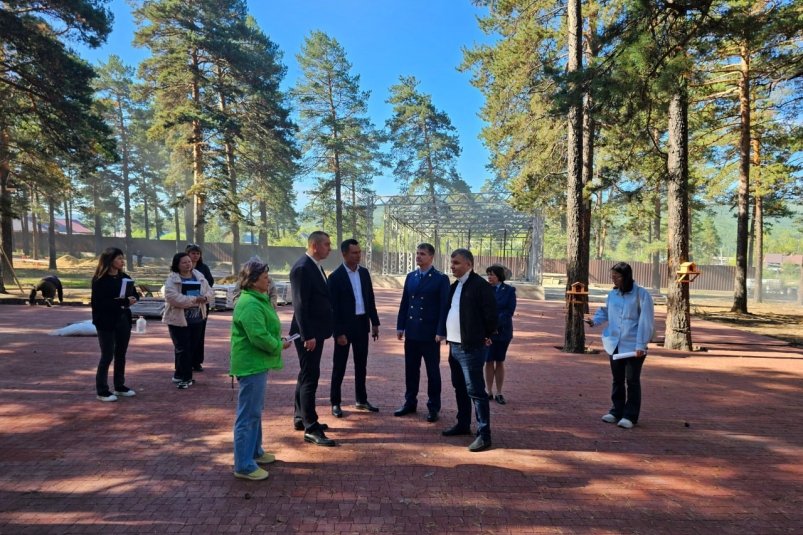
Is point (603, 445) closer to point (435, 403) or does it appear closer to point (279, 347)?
point (435, 403)

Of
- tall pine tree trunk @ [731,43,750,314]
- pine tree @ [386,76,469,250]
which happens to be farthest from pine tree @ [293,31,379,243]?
tall pine tree trunk @ [731,43,750,314]

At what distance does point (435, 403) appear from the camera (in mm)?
5027

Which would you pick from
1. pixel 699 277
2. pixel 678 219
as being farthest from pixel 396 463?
pixel 699 277

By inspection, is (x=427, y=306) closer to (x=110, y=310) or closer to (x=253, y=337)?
(x=253, y=337)

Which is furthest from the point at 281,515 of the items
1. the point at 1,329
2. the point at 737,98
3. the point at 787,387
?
the point at 737,98

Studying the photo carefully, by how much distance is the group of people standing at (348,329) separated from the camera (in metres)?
3.54

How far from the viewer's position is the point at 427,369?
505cm

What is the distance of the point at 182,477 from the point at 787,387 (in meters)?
8.12

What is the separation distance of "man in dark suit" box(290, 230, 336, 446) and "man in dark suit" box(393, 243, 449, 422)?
38.1 inches

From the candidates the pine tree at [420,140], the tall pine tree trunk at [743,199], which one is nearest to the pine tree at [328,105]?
the pine tree at [420,140]

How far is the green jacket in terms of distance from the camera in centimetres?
343

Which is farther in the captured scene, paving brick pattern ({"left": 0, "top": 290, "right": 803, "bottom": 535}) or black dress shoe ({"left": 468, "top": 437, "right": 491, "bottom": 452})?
black dress shoe ({"left": 468, "top": 437, "right": 491, "bottom": 452})

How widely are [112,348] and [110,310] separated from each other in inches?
17.5

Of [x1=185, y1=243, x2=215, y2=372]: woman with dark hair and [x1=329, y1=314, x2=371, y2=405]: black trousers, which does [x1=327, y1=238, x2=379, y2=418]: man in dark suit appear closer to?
[x1=329, y1=314, x2=371, y2=405]: black trousers
